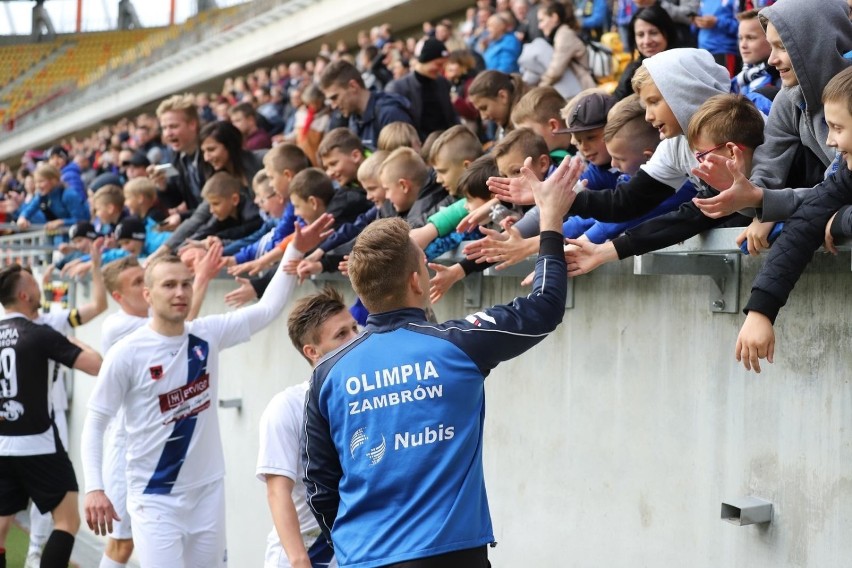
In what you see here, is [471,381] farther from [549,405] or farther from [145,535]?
[145,535]


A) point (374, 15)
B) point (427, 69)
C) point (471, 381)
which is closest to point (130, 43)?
point (374, 15)

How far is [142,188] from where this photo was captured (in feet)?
32.9

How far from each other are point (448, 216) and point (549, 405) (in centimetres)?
104

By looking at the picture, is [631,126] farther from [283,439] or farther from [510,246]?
[283,439]

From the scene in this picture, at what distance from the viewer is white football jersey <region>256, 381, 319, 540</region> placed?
13.0 feet

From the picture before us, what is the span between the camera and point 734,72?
6.90 m

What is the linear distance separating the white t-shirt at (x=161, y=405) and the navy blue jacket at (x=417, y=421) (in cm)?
278

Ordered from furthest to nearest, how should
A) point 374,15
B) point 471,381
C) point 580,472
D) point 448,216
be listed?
point 374,15 → point 448,216 → point 580,472 → point 471,381

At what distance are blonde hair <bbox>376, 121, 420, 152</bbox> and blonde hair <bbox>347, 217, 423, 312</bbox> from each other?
3.24m

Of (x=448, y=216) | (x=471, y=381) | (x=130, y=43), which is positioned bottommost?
(x=471, y=381)

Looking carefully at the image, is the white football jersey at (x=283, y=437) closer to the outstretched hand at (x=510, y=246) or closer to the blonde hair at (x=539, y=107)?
the outstretched hand at (x=510, y=246)

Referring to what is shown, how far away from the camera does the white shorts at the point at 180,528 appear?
18.3ft

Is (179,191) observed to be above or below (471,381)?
above

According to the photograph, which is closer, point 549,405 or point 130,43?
point 549,405
